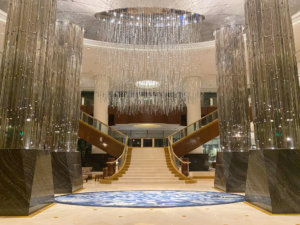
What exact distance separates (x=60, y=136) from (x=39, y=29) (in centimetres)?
350

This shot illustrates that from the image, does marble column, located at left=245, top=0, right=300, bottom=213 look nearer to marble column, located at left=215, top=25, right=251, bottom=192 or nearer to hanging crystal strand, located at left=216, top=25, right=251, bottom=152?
marble column, located at left=215, top=25, right=251, bottom=192

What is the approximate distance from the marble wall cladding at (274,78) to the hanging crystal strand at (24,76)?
13.9 feet

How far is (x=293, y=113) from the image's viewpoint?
514 cm

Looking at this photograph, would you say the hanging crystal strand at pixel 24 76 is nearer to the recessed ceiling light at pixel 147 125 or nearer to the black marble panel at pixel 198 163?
the black marble panel at pixel 198 163

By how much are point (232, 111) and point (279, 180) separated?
3.66m

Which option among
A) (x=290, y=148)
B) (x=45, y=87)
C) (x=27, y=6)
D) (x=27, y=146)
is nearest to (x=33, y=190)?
(x=27, y=146)

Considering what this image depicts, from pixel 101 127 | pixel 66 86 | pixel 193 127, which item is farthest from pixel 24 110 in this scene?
pixel 193 127

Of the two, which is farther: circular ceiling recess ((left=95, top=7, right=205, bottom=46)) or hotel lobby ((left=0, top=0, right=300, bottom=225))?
circular ceiling recess ((left=95, top=7, right=205, bottom=46))

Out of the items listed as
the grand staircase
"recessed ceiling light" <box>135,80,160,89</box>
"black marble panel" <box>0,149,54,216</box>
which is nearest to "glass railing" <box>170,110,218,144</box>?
the grand staircase

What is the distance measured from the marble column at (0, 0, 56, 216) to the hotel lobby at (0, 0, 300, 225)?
0.02 meters

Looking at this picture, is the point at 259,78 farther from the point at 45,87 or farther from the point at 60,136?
the point at 60,136

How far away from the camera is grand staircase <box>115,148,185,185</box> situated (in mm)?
11125

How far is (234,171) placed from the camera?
25.9 ft

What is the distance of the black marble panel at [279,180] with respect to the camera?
4762 millimetres
